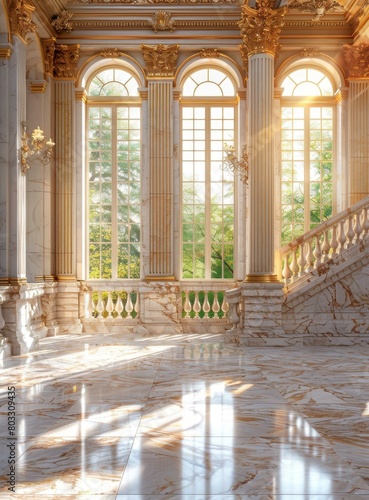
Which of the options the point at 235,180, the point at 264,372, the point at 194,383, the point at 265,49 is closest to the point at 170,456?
the point at 194,383

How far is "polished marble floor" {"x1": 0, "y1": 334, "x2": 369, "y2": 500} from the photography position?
11.0 feet

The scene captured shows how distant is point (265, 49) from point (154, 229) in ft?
13.4

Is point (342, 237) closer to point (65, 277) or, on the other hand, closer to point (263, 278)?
point (263, 278)

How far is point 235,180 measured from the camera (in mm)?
12344

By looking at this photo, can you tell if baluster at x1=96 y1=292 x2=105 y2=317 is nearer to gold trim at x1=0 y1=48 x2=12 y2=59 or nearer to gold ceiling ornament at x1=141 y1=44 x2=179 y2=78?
gold ceiling ornament at x1=141 y1=44 x2=179 y2=78

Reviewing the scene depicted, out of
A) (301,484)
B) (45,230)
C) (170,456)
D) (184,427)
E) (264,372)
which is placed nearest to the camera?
(301,484)

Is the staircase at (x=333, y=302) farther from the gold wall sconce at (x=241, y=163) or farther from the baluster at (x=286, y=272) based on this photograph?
the gold wall sconce at (x=241, y=163)

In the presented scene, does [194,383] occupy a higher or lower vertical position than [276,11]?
lower

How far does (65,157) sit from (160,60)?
2777 mm

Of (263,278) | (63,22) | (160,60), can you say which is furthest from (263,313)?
(63,22)

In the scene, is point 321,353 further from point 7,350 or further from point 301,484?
point 301,484

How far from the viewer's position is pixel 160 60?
39.5 ft

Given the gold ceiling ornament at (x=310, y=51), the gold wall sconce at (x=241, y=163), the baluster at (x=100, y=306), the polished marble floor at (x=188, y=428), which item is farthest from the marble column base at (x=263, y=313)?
the gold ceiling ornament at (x=310, y=51)

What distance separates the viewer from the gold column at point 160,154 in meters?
12.0
